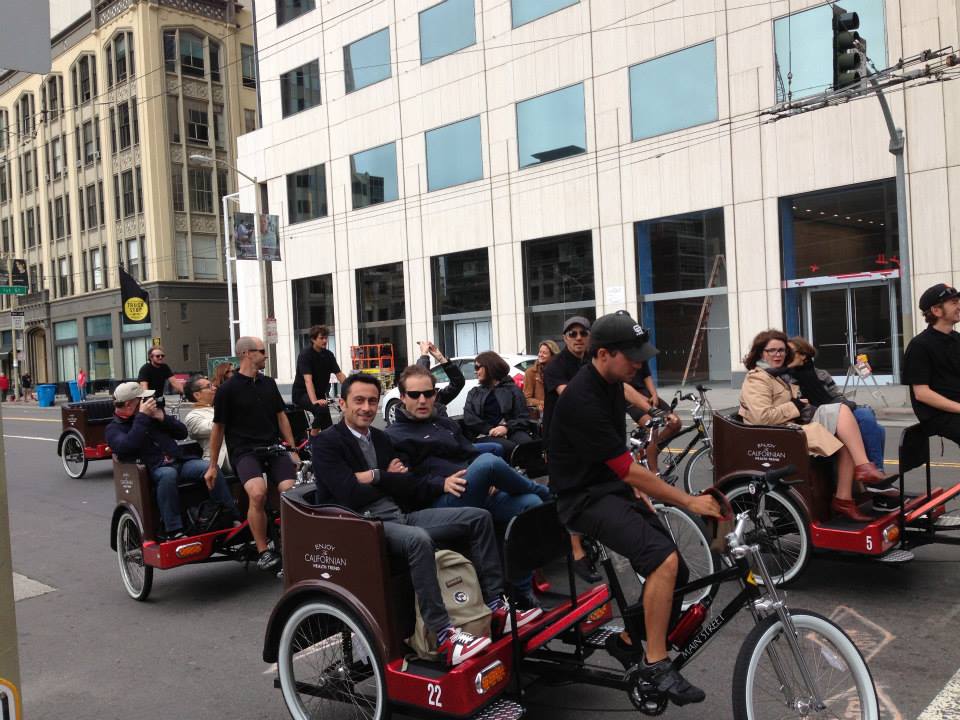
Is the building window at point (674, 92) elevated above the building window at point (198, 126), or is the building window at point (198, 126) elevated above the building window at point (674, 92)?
the building window at point (198, 126)

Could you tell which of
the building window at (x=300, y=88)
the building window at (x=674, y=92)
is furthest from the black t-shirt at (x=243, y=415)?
the building window at (x=300, y=88)

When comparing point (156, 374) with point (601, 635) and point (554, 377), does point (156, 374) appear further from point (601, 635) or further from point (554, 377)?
point (601, 635)

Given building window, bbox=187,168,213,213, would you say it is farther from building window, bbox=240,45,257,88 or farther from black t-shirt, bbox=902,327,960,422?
black t-shirt, bbox=902,327,960,422

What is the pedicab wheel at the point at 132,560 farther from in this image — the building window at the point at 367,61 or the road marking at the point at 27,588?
the building window at the point at 367,61

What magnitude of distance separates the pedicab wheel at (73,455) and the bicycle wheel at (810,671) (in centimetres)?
1223

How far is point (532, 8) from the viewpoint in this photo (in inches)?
980

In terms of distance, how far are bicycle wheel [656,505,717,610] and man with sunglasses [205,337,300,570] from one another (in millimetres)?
2848

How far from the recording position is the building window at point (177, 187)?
151ft

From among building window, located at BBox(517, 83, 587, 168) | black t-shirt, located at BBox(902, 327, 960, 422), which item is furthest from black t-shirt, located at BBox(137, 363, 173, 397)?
building window, located at BBox(517, 83, 587, 168)

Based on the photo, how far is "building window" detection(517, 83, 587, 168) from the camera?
2411 centimetres

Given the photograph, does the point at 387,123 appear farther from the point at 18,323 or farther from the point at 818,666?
the point at 818,666

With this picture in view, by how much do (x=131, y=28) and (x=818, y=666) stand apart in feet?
168

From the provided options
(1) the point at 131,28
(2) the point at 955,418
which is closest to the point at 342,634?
(2) the point at 955,418

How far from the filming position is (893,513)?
17.1 feet
